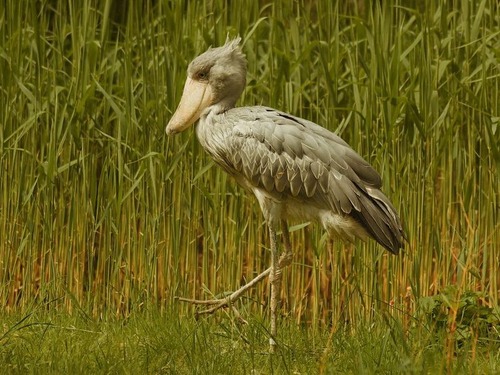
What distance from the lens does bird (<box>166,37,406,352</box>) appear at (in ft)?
15.5

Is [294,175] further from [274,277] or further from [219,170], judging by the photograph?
[219,170]

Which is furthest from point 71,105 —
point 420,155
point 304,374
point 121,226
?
point 304,374

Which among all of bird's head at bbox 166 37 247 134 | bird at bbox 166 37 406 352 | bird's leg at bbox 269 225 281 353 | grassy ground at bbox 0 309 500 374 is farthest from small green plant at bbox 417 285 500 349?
bird's head at bbox 166 37 247 134

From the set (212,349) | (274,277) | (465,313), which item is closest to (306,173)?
(274,277)

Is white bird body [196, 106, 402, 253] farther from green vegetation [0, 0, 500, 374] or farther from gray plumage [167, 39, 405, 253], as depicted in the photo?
green vegetation [0, 0, 500, 374]

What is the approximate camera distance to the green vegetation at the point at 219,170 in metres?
5.21

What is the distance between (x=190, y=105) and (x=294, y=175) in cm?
66

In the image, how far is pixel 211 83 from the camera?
506 centimetres

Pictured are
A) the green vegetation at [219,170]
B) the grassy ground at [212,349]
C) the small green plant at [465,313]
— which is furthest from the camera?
the green vegetation at [219,170]

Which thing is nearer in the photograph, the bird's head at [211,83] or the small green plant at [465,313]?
the small green plant at [465,313]

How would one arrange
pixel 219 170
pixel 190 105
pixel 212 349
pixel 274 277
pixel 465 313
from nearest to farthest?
pixel 212 349 → pixel 465 313 → pixel 274 277 → pixel 190 105 → pixel 219 170

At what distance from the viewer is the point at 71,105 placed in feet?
17.7

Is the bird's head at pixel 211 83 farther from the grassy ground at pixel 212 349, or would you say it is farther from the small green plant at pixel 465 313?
the small green plant at pixel 465 313

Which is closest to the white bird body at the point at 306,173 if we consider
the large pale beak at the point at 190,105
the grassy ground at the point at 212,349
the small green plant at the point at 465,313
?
the large pale beak at the point at 190,105
